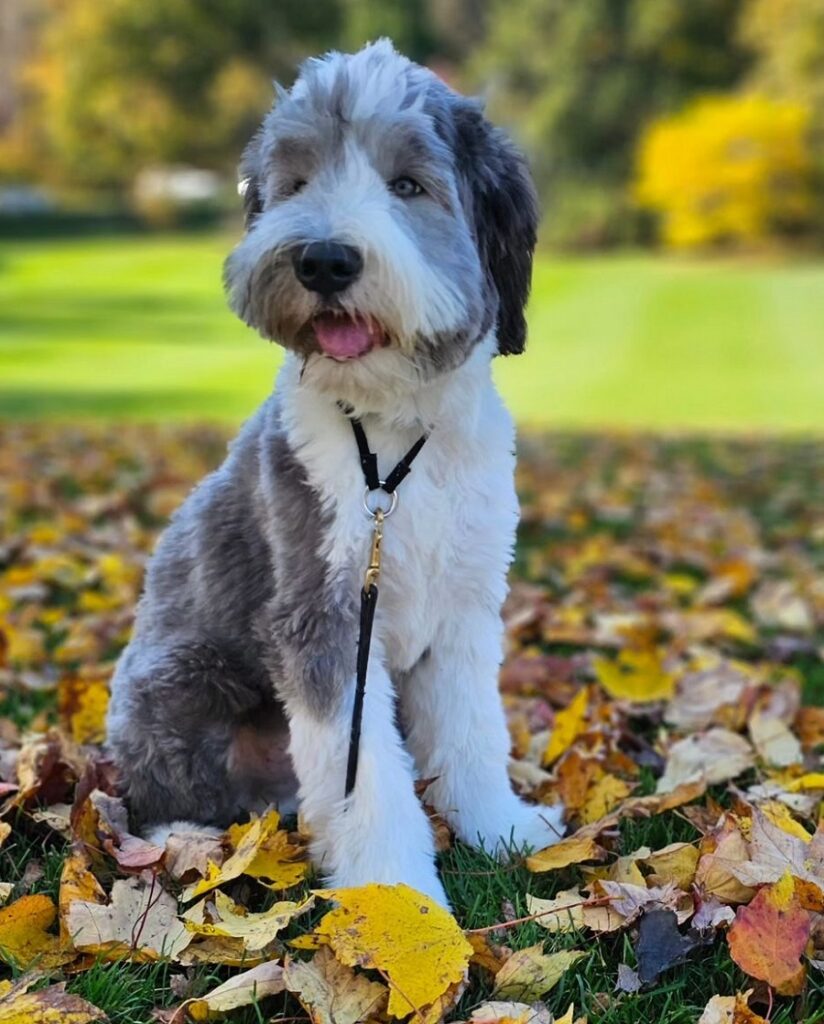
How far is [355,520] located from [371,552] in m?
0.08

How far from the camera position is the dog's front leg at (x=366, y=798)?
262 cm

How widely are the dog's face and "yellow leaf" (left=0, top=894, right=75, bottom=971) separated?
1.26 m

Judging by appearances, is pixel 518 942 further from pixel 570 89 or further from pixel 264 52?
pixel 264 52

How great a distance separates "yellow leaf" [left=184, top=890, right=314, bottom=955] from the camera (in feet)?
7.55

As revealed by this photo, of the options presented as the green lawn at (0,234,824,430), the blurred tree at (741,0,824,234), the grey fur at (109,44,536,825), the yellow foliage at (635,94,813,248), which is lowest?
the green lawn at (0,234,824,430)

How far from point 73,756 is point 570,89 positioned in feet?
162

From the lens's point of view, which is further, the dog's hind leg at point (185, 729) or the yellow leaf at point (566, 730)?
the yellow leaf at point (566, 730)

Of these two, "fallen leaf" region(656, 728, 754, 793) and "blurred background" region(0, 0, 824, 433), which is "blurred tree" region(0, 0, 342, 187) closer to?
"blurred background" region(0, 0, 824, 433)

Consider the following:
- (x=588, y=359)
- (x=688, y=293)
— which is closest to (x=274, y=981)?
(x=588, y=359)

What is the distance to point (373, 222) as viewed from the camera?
244 cm

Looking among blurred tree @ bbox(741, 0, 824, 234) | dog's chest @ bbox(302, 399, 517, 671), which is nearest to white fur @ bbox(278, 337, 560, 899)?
dog's chest @ bbox(302, 399, 517, 671)

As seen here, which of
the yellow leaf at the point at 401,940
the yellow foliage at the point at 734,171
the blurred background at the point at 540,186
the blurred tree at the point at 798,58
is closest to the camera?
the yellow leaf at the point at 401,940

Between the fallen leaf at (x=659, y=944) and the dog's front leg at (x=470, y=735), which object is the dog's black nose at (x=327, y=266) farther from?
the fallen leaf at (x=659, y=944)

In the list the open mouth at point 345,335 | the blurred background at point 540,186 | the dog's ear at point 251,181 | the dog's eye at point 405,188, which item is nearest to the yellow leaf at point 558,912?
the open mouth at point 345,335
